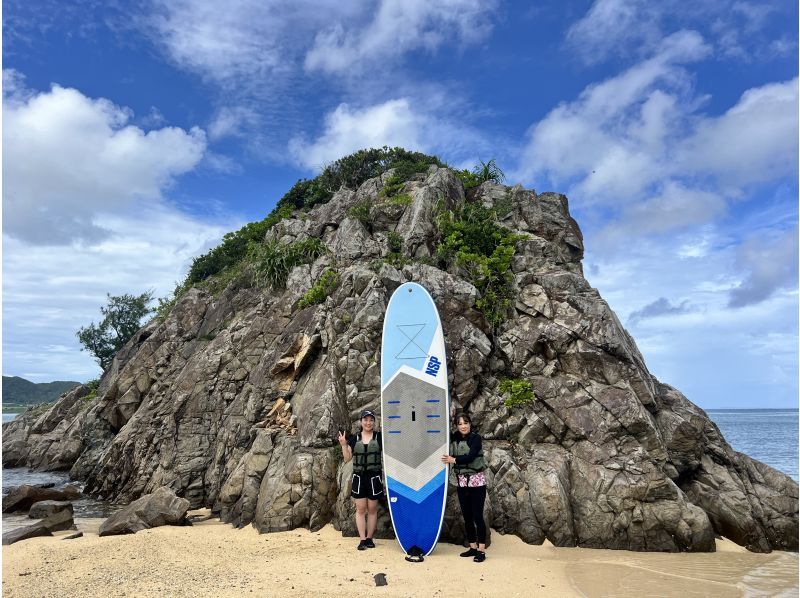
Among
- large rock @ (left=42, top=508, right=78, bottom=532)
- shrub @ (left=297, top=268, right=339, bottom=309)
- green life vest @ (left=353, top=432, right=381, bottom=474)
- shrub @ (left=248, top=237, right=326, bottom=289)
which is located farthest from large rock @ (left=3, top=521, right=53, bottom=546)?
shrub @ (left=248, top=237, right=326, bottom=289)

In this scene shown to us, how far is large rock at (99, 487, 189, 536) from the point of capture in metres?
8.51

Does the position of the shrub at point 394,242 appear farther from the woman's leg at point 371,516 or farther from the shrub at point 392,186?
the woman's leg at point 371,516

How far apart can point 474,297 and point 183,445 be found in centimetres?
773

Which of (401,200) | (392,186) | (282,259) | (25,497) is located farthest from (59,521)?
(392,186)

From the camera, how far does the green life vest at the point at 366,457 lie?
7.62 meters

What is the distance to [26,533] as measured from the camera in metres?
8.00

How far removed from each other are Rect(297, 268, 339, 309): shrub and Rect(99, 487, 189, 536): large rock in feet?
17.2

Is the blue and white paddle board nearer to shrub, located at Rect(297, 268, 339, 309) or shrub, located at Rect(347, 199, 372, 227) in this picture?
shrub, located at Rect(297, 268, 339, 309)

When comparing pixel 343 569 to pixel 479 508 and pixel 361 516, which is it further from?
pixel 479 508

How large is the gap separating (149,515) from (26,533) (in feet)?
5.73

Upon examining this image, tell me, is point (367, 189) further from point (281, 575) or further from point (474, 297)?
point (281, 575)

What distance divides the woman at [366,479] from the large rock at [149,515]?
360cm

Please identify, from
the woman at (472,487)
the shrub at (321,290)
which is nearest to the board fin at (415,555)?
the woman at (472,487)

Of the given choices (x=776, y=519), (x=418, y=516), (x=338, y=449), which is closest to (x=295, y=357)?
(x=338, y=449)
